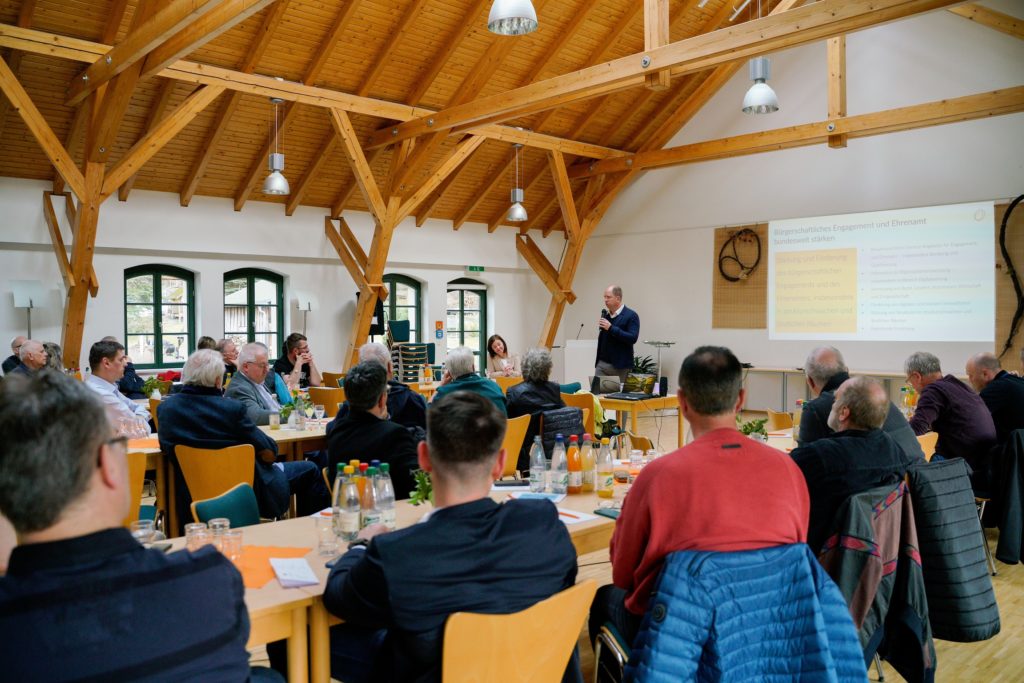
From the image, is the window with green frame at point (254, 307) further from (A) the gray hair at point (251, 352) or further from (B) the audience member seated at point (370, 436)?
(B) the audience member seated at point (370, 436)

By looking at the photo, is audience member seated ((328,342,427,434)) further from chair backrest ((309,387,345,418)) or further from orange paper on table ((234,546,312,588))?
chair backrest ((309,387,345,418))

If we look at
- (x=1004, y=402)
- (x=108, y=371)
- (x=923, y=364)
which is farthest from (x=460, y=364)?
(x=1004, y=402)

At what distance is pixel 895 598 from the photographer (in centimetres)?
302

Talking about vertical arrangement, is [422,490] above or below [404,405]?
below

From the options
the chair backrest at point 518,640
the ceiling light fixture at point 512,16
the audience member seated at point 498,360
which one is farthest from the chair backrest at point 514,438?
the audience member seated at point 498,360

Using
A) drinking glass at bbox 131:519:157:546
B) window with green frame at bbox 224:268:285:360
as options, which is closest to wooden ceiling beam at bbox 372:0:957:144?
window with green frame at bbox 224:268:285:360

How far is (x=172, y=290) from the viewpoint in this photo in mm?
11531

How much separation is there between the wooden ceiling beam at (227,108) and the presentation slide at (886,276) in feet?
25.5

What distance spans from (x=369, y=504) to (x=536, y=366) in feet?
9.55

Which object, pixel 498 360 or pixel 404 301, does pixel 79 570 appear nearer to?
pixel 498 360

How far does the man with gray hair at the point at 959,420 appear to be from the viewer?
5.05 metres

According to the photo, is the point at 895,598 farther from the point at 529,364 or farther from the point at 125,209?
the point at 125,209

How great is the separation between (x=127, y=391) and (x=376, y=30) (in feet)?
16.3

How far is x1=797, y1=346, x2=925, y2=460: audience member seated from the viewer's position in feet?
12.6
